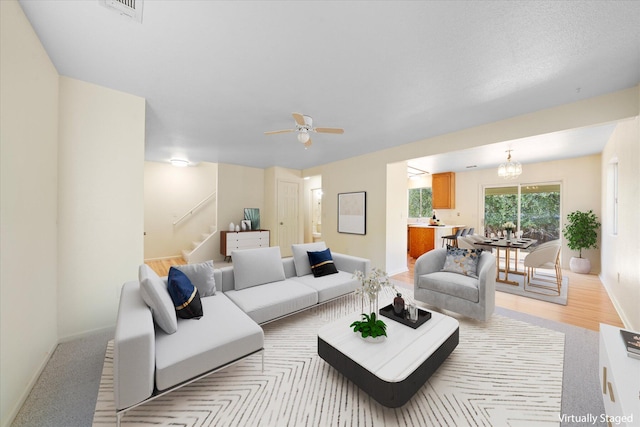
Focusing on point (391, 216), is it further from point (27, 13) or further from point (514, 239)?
point (27, 13)

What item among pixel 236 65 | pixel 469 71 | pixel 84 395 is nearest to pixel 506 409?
pixel 469 71

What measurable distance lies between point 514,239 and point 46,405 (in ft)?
21.3

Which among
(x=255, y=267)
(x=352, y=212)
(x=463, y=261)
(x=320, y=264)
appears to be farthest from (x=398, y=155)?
(x=255, y=267)

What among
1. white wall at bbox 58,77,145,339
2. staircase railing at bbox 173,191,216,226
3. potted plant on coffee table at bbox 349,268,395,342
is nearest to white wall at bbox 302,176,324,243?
staircase railing at bbox 173,191,216,226

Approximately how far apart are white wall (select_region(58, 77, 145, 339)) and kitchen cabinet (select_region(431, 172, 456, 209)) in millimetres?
6943

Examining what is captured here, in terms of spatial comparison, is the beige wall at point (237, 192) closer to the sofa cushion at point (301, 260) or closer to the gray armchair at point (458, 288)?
the sofa cushion at point (301, 260)

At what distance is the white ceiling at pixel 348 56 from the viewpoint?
150 centimetres

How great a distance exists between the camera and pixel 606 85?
2291 millimetres

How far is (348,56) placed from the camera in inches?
75.0

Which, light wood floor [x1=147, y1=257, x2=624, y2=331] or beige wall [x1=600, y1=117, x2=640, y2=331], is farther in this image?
light wood floor [x1=147, y1=257, x2=624, y2=331]

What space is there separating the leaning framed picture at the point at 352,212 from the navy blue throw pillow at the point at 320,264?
195cm

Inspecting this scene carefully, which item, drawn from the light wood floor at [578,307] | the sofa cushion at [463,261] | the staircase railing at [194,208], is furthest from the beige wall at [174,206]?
the light wood floor at [578,307]

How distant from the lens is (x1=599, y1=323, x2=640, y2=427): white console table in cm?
95

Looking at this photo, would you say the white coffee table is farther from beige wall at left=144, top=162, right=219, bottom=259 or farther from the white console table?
beige wall at left=144, top=162, right=219, bottom=259
